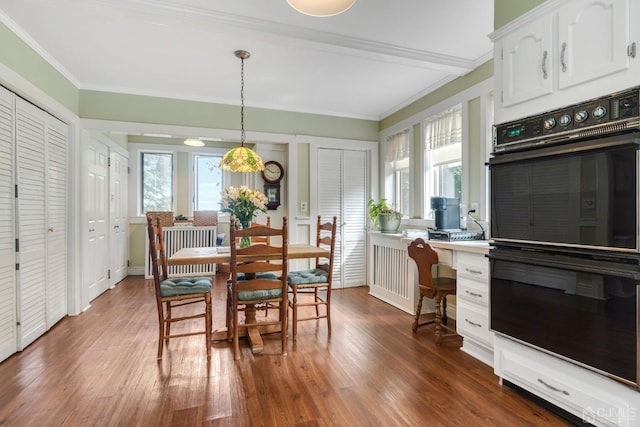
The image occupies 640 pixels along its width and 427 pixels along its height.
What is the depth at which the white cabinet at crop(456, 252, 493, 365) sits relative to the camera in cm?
232

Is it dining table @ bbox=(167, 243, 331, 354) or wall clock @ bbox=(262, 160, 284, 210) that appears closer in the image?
dining table @ bbox=(167, 243, 331, 354)

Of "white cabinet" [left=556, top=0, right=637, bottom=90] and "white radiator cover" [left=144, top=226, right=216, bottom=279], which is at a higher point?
"white cabinet" [left=556, top=0, right=637, bottom=90]

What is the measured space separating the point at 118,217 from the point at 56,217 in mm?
1918

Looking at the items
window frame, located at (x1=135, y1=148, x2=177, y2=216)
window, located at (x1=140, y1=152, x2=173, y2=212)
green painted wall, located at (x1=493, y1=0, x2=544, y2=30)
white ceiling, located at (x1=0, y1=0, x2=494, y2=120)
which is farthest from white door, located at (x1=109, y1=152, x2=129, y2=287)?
green painted wall, located at (x1=493, y1=0, x2=544, y2=30)

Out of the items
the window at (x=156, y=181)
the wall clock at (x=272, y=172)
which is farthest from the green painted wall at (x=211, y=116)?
the window at (x=156, y=181)

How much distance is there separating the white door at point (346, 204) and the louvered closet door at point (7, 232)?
3.26 meters

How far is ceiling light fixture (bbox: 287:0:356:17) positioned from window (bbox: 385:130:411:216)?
278 centimetres

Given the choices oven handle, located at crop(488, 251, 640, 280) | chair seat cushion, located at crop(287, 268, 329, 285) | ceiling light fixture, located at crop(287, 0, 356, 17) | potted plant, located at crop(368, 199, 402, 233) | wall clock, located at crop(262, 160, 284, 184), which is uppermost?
ceiling light fixture, located at crop(287, 0, 356, 17)

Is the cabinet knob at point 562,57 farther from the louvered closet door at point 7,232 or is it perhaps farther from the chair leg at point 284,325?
the louvered closet door at point 7,232

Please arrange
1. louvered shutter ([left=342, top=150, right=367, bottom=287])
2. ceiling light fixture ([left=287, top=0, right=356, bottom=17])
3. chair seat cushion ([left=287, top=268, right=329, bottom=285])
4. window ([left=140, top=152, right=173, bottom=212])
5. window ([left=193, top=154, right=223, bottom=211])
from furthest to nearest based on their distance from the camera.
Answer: window ([left=193, top=154, right=223, bottom=211]), window ([left=140, top=152, right=173, bottom=212]), louvered shutter ([left=342, top=150, right=367, bottom=287]), chair seat cushion ([left=287, top=268, right=329, bottom=285]), ceiling light fixture ([left=287, top=0, right=356, bottom=17])

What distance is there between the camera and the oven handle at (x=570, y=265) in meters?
1.43

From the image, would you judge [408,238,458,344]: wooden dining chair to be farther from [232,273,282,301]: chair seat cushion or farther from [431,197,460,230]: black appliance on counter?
[232,273,282,301]: chair seat cushion

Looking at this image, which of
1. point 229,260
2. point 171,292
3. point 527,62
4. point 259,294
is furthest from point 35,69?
point 527,62

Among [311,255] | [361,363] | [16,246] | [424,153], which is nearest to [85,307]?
[16,246]
